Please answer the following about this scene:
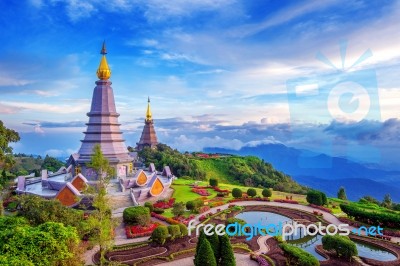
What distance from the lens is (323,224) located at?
27109mm

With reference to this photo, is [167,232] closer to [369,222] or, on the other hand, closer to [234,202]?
[234,202]

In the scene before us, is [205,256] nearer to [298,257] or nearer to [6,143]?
[298,257]

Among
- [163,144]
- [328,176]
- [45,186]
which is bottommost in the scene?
[328,176]

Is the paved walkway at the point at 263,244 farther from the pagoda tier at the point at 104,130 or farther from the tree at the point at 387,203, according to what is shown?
the tree at the point at 387,203

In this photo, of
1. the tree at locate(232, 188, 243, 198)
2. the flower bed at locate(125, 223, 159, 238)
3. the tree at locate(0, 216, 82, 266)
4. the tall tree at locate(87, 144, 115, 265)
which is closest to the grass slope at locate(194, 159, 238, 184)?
the tree at locate(232, 188, 243, 198)

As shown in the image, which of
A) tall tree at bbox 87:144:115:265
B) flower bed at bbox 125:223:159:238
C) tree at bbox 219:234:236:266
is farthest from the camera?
flower bed at bbox 125:223:159:238

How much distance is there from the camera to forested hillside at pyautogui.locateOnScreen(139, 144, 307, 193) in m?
54.7

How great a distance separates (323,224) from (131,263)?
56.2 ft

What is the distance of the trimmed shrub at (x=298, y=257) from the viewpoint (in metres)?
17.0

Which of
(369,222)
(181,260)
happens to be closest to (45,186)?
(181,260)

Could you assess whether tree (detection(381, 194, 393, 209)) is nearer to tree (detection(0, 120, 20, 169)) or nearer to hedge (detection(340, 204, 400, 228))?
hedge (detection(340, 204, 400, 228))

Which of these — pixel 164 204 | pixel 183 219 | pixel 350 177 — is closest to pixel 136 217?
pixel 183 219

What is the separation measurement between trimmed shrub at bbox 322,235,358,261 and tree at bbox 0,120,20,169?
72.9 feet

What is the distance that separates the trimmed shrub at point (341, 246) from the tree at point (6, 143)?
874 inches
